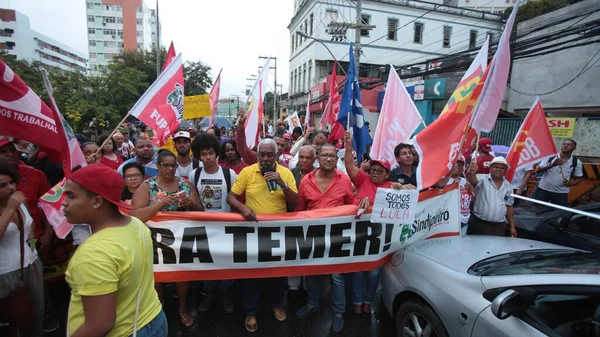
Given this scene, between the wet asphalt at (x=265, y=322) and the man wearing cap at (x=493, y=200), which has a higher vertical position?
the man wearing cap at (x=493, y=200)

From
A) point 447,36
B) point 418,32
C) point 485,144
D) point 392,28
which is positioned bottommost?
point 485,144

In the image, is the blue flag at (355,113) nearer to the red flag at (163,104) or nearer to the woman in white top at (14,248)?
the red flag at (163,104)

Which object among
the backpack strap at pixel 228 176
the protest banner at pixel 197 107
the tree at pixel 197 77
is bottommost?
the backpack strap at pixel 228 176

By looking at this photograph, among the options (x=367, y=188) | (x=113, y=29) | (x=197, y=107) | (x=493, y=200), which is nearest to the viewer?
(x=367, y=188)

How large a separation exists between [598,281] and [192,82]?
3362cm

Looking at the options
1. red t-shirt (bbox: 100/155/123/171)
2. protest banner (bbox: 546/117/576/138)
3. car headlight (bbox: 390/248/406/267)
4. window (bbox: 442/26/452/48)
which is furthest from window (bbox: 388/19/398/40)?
car headlight (bbox: 390/248/406/267)

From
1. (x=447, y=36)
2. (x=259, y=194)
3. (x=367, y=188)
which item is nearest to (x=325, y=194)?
(x=367, y=188)

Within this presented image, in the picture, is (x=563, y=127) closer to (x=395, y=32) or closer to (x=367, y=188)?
(x=367, y=188)

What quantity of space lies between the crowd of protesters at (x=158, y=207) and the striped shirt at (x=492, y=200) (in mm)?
13

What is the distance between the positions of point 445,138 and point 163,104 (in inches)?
145


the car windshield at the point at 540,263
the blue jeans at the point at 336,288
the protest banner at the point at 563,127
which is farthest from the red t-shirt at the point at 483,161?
the protest banner at the point at 563,127

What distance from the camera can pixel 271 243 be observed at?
128 inches

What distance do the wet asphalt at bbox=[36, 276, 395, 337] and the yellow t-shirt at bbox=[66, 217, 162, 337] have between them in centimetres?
181

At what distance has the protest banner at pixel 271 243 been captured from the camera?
3.15m
